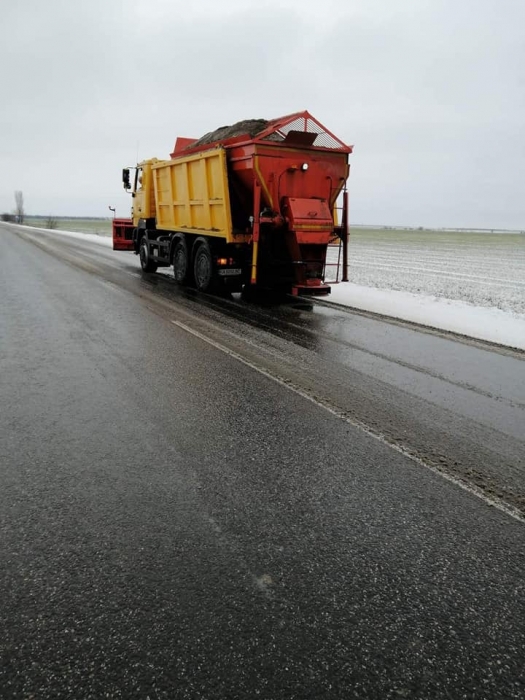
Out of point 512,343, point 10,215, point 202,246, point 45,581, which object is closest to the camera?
point 45,581

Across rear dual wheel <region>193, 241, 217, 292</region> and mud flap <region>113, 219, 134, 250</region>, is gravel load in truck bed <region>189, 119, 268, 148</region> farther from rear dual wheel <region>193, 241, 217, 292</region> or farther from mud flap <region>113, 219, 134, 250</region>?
mud flap <region>113, 219, 134, 250</region>

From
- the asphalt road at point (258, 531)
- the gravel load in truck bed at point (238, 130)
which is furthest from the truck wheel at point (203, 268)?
the asphalt road at point (258, 531)

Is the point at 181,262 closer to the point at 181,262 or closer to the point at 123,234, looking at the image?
the point at 181,262

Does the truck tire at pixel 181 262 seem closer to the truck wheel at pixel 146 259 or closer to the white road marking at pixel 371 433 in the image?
the truck wheel at pixel 146 259

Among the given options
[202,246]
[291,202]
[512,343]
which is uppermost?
[291,202]

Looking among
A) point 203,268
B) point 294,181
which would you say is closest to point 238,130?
point 294,181

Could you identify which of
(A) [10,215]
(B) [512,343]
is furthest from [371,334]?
(A) [10,215]

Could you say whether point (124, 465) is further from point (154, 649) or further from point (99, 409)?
point (154, 649)

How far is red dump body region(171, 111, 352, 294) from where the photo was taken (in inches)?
381

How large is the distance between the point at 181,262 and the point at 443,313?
6379 mm

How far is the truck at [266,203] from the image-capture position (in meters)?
9.78

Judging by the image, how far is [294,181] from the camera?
10.0 m

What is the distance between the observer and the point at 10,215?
114 m

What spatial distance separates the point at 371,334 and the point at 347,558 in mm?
5660
